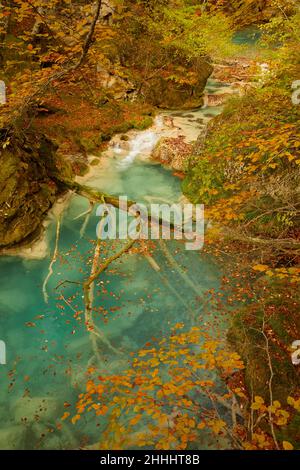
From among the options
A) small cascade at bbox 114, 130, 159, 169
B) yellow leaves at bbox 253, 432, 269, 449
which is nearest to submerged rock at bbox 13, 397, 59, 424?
yellow leaves at bbox 253, 432, 269, 449

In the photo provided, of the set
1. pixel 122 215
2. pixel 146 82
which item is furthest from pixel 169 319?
pixel 146 82

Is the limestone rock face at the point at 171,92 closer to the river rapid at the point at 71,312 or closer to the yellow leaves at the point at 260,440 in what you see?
the river rapid at the point at 71,312

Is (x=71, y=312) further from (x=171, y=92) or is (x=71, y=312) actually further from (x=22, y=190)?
(x=171, y=92)

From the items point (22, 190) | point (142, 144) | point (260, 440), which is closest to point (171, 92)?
point (142, 144)

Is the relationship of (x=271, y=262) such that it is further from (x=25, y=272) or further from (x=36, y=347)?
(x=25, y=272)

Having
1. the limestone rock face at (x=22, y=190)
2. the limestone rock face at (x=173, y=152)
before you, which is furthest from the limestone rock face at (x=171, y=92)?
the limestone rock face at (x=22, y=190)

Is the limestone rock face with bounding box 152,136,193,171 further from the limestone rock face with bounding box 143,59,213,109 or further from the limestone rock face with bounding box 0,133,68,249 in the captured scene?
the limestone rock face with bounding box 0,133,68,249
